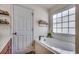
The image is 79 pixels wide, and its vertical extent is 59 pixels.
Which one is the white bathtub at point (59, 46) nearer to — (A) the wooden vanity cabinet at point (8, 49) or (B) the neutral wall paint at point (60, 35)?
(B) the neutral wall paint at point (60, 35)

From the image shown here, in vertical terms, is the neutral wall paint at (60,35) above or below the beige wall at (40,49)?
above

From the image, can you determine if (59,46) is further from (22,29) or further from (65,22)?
(22,29)

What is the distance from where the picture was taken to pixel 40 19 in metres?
1.55

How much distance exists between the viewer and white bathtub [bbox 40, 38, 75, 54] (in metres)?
1.45

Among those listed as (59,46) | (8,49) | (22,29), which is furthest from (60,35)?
(8,49)

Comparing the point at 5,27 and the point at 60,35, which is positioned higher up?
the point at 5,27

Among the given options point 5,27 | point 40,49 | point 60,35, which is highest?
point 5,27

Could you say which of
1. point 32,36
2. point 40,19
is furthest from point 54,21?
point 32,36

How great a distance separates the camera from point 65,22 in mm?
1473

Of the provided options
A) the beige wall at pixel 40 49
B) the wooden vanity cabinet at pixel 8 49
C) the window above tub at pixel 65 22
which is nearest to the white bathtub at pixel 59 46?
the beige wall at pixel 40 49

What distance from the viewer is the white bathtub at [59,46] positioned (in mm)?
1446

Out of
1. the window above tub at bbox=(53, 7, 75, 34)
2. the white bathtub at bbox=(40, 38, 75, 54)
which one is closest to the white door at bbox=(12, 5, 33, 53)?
the white bathtub at bbox=(40, 38, 75, 54)

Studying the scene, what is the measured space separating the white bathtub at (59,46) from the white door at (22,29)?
0.77ft

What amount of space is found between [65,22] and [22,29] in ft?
1.93
